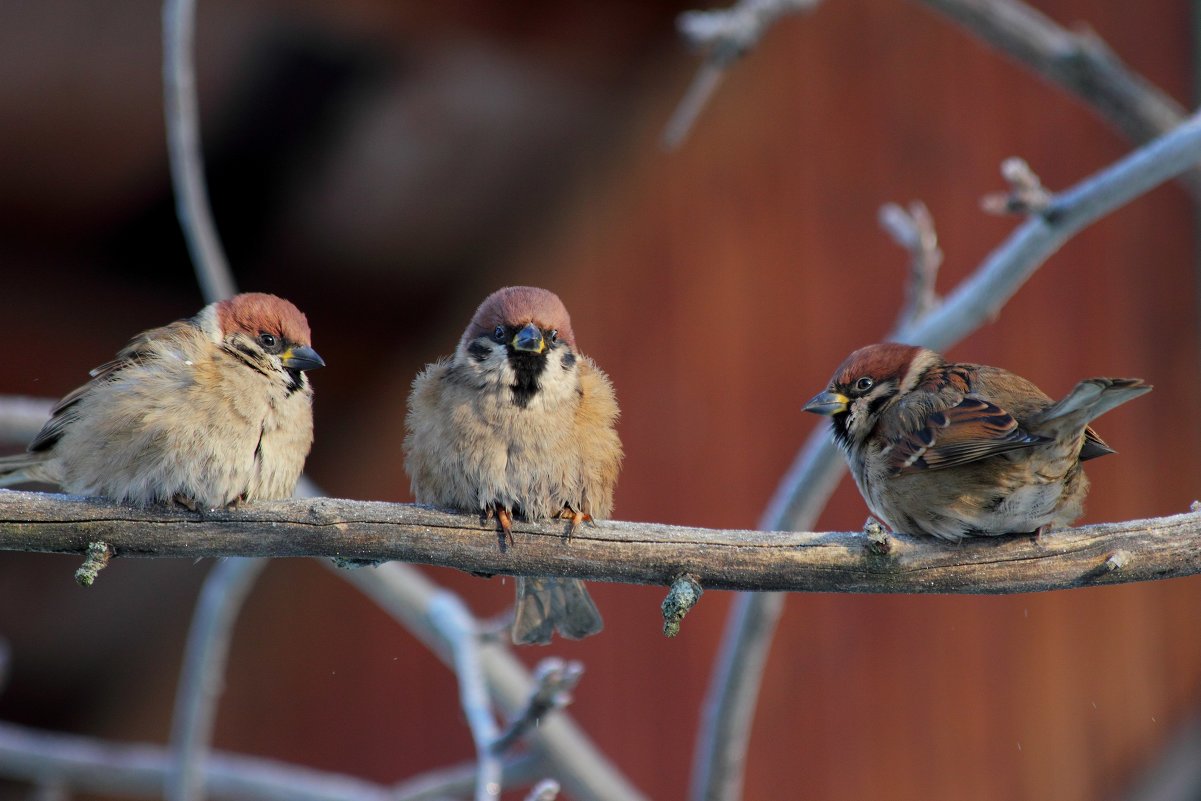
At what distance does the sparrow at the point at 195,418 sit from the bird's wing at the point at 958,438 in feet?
4.15

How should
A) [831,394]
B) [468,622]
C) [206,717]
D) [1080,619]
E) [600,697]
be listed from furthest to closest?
[1080,619]
[600,697]
[206,717]
[468,622]
[831,394]

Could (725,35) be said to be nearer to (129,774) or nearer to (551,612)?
(551,612)

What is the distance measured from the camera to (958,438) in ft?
8.14

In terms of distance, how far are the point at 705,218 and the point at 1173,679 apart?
3149 millimetres

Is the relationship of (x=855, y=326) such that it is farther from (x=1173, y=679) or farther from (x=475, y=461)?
(x=475, y=461)

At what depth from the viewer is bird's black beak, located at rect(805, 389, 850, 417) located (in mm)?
2701

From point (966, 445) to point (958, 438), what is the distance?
27 mm

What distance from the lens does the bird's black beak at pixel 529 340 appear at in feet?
8.19

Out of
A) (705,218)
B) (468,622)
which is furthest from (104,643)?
(705,218)

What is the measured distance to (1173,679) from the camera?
5.78m

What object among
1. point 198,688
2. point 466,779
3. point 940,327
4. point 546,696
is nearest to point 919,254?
point 940,327

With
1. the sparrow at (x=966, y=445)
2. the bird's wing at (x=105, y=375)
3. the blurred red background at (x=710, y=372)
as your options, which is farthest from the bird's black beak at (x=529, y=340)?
the blurred red background at (x=710, y=372)

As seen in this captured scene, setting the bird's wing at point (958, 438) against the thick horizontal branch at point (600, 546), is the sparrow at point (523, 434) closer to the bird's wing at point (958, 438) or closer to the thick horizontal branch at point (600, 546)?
the thick horizontal branch at point (600, 546)

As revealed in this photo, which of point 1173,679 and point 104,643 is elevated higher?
point 1173,679
